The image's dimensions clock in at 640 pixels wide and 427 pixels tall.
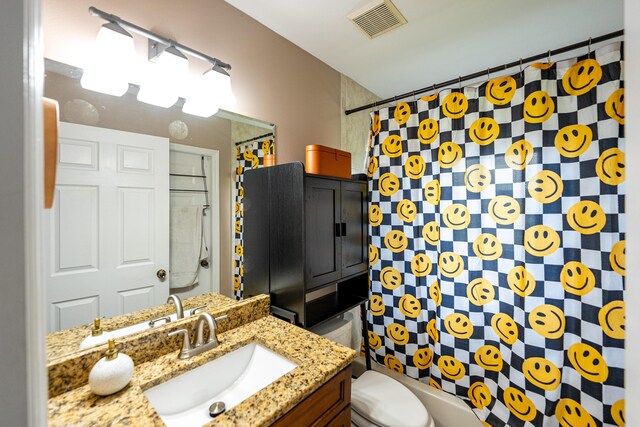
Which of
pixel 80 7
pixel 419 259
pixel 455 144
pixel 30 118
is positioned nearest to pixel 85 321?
pixel 30 118

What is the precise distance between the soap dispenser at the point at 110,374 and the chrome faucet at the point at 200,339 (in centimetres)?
19

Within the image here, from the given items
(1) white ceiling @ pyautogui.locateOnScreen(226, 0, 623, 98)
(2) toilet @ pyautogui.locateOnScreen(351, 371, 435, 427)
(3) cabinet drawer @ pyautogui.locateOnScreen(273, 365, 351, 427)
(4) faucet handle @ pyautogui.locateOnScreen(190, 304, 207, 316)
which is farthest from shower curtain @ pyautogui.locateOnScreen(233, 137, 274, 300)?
(2) toilet @ pyautogui.locateOnScreen(351, 371, 435, 427)

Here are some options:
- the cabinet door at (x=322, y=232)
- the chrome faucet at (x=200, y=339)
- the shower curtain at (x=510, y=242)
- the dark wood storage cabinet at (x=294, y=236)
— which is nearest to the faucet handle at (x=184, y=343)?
the chrome faucet at (x=200, y=339)

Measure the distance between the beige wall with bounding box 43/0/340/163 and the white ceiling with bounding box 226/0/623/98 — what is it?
0.37 feet

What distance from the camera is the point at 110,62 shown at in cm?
89

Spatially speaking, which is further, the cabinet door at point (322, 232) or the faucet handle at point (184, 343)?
the cabinet door at point (322, 232)

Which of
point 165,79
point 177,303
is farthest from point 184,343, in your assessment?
point 165,79

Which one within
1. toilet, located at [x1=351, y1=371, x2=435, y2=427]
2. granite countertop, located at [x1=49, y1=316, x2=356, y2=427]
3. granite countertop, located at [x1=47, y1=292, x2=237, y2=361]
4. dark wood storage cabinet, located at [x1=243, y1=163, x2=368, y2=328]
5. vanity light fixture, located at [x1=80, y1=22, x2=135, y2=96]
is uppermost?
vanity light fixture, located at [x1=80, y1=22, x2=135, y2=96]

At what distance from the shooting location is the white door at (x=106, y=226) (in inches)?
31.7

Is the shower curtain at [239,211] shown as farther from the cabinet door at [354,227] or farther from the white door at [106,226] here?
the cabinet door at [354,227]

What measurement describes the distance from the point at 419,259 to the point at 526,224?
62 centimetres

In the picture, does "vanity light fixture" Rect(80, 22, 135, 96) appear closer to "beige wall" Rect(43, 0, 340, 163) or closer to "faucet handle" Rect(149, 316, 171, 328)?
"beige wall" Rect(43, 0, 340, 163)

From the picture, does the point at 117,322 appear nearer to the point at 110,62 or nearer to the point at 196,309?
the point at 196,309

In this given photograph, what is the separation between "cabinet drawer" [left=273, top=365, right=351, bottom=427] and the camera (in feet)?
2.51
